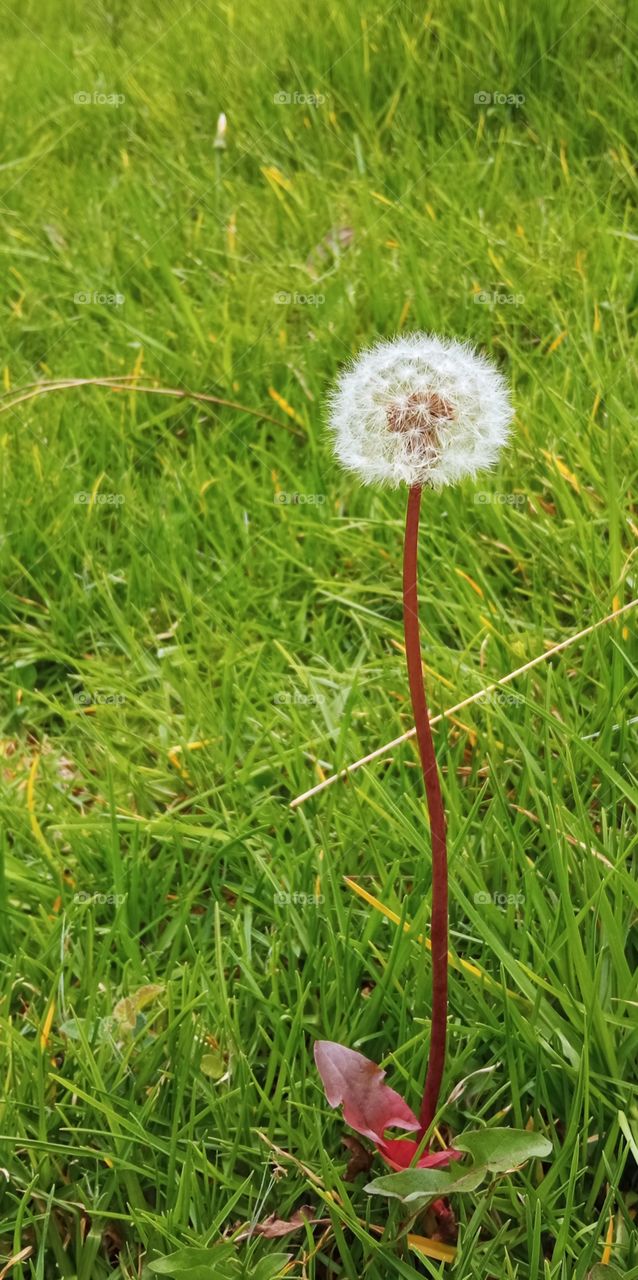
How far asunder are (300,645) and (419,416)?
1.06m

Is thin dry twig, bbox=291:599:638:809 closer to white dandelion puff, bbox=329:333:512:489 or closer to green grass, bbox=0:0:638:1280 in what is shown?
green grass, bbox=0:0:638:1280

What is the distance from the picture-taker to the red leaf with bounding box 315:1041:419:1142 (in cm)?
127

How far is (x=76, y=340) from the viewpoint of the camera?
305cm

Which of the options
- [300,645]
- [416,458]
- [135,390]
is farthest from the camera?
[135,390]

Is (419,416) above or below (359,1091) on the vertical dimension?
above

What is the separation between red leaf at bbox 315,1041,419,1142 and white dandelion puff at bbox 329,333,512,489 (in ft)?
2.23

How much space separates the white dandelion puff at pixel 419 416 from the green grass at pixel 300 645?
578 millimetres

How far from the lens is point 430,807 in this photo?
1132 millimetres

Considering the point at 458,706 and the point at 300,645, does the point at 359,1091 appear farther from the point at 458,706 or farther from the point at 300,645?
the point at 300,645

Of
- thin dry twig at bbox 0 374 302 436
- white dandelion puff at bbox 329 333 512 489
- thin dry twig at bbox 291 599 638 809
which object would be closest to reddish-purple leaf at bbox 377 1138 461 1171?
thin dry twig at bbox 291 599 638 809

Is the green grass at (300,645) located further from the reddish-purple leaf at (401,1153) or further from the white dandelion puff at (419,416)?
the white dandelion puff at (419,416)

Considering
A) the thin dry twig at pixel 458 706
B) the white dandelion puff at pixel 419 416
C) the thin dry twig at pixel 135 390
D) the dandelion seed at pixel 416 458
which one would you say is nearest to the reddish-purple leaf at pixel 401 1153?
the dandelion seed at pixel 416 458

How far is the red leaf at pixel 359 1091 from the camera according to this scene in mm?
1269

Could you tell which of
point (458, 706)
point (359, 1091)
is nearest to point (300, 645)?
point (458, 706)
